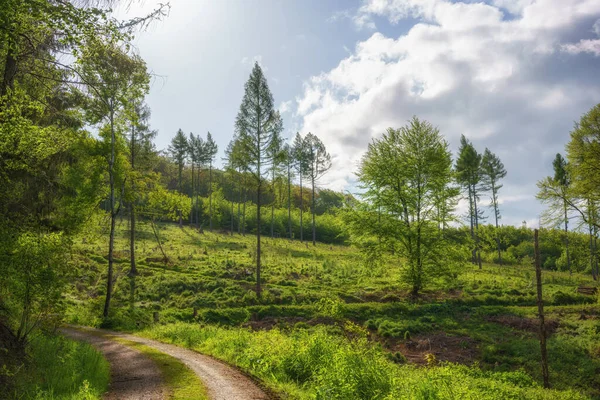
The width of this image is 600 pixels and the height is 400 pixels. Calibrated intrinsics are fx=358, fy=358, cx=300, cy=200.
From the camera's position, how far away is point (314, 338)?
10.6 m

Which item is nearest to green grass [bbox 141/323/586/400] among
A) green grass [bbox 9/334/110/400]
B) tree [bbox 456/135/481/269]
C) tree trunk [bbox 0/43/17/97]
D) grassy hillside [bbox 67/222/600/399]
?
grassy hillside [bbox 67/222/600/399]

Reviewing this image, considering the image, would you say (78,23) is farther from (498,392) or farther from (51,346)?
(498,392)

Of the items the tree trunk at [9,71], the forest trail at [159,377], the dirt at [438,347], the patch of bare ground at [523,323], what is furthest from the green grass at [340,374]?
the tree trunk at [9,71]

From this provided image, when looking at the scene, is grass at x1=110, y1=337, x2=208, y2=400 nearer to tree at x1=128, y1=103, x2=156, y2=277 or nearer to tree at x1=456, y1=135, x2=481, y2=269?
tree at x1=128, y1=103, x2=156, y2=277

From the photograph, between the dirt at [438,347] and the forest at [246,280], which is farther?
the dirt at [438,347]

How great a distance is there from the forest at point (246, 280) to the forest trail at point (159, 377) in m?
0.27

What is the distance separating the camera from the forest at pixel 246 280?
8398mm

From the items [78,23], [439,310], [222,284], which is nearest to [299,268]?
[222,284]

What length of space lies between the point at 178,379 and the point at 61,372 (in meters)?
3.06

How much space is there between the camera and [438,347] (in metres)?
17.0

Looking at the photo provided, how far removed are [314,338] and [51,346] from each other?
7960 mm

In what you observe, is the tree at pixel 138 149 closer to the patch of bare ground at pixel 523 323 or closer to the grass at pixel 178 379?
the grass at pixel 178 379

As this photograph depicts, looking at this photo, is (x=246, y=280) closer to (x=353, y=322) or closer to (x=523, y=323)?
(x=353, y=322)

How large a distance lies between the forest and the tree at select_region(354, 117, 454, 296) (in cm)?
10
